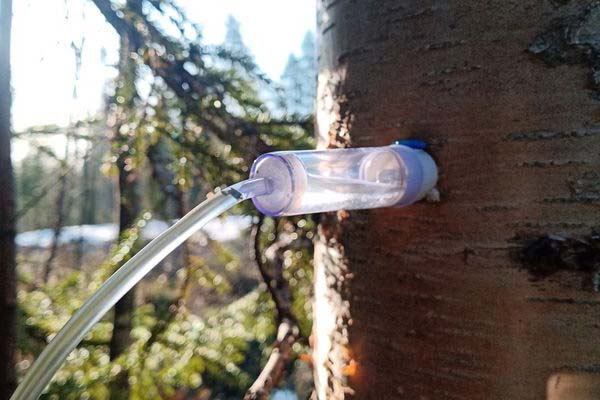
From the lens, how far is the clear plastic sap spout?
415 mm

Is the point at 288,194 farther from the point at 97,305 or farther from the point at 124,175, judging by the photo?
the point at 124,175

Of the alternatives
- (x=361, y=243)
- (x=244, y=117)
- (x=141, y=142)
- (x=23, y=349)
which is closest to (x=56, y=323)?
(x=23, y=349)

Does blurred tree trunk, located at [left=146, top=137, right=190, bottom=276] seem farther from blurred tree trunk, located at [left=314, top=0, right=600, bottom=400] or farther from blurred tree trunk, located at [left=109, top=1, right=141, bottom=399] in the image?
blurred tree trunk, located at [left=314, top=0, right=600, bottom=400]

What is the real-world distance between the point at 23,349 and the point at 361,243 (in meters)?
1.30

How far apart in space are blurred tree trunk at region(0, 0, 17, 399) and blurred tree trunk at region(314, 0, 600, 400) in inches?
35.8

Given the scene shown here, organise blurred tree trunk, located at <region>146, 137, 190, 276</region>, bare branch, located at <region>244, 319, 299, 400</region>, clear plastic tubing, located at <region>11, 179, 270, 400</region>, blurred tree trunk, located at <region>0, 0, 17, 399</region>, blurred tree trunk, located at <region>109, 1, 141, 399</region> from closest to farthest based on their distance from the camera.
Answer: clear plastic tubing, located at <region>11, 179, 270, 400</region>, bare branch, located at <region>244, 319, 299, 400</region>, blurred tree trunk, located at <region>0, 0, 17, 399</region>, blurred tree trunk, located at <region>109, 1, 141, 399</region>, blurred tree trunk, located at <region>146, 137, 190, 276</region>

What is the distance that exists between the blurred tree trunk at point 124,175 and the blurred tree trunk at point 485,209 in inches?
37.9

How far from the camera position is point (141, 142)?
1.50 metres

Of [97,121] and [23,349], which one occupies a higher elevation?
[97,121]

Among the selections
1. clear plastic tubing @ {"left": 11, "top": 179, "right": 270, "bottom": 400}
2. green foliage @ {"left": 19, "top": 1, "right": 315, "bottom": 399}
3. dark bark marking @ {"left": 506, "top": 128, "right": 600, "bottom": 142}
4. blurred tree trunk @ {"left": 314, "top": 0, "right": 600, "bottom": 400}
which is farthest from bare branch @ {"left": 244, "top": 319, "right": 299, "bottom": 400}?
dark bark marking @ {"left": 506, "top": 128, "right": 600, "bottom": 142}

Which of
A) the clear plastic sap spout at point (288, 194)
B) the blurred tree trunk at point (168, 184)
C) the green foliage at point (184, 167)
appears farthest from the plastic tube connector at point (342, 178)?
the blurred tree trunk at point (168, 184)

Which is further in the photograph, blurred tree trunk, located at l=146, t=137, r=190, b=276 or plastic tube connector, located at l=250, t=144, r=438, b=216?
blurred tree trunk, located at l=146, t=137, r=190, b=276

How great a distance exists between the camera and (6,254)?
45.5 inches

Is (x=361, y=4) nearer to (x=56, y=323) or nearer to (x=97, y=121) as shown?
(x=97, y=121)
